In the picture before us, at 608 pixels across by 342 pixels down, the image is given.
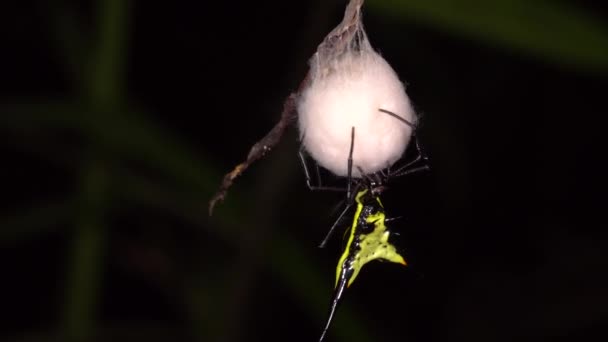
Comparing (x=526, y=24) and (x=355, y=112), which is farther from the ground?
(x=526, y=24)

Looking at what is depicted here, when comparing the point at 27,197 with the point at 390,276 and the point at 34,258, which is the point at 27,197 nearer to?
the point at 34,258

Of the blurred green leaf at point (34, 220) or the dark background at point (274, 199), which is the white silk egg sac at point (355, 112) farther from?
the blurred green leaf at point (34, 220)

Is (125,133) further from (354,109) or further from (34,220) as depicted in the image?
(354,109)

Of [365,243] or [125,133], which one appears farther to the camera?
[125,133]

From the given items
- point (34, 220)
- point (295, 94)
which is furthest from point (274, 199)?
point (295, 94)

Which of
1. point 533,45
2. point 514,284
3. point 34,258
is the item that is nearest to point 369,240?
point 533,45
